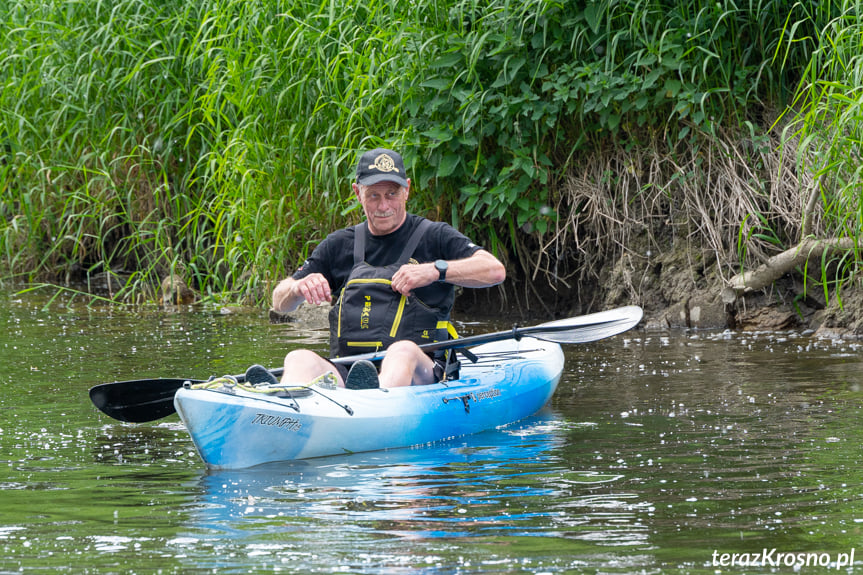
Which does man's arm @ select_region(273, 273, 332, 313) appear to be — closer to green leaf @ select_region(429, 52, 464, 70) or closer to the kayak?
the kayak

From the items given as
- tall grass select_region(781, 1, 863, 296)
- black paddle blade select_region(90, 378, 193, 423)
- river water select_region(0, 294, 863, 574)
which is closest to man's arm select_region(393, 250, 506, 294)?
river water select_region(0, 294, 863, 574)

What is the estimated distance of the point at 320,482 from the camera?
4.23m

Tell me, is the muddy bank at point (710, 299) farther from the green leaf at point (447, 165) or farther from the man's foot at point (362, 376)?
the man's foot at point (362, 376)

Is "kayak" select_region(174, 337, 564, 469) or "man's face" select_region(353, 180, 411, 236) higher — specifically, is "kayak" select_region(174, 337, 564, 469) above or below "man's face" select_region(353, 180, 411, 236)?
below

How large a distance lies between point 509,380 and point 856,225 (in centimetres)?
255

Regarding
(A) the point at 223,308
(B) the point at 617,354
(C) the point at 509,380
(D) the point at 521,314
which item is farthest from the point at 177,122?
(C) the point at 509,380

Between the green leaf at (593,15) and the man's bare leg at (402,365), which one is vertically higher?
the green leaf at (593,15)

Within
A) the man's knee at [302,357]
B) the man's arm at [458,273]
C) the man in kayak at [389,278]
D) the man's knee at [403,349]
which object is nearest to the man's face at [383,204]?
the man in kayak at [389,278]

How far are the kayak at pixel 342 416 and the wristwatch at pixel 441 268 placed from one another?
0.49m

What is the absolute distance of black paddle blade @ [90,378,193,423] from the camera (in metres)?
5.08

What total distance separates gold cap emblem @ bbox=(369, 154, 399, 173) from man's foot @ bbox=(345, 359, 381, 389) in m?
0.95

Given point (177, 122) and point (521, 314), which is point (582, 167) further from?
point (177, 122)

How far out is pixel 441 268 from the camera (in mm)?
5125

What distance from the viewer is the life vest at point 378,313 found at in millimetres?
5176
